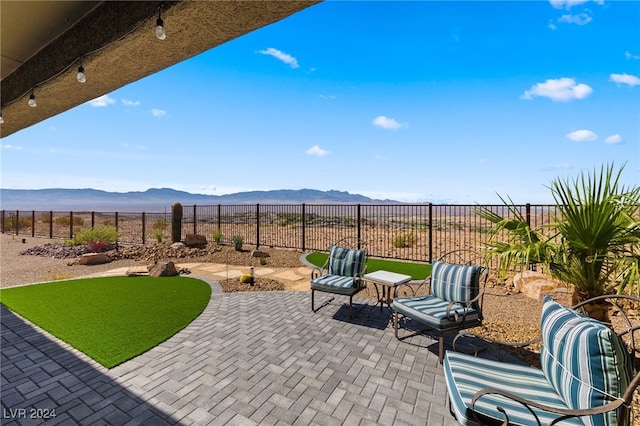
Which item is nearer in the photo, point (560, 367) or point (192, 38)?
point (560, 367)

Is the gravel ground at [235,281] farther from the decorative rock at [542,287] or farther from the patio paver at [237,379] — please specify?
the patio paver at [237,379]

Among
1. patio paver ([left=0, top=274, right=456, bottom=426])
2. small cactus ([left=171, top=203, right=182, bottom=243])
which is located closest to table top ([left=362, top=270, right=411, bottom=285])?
patio paver ([left=0, top=274, right=456, bottom=426])

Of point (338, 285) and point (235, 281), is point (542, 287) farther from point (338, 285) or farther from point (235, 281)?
point (235, 281)

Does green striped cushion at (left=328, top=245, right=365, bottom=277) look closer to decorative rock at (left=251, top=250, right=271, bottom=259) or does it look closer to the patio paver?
the patio paver

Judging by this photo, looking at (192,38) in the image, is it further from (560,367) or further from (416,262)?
(416,262)

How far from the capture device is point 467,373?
2201 mm

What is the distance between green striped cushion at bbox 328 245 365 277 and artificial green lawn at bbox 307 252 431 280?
2.57m

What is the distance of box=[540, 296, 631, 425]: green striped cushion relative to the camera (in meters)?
1.60

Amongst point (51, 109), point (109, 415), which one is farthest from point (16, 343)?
point (51, 109)

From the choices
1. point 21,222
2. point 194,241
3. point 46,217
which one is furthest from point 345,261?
point 46,217

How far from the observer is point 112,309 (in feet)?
15.8

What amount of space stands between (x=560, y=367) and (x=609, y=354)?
41 cm

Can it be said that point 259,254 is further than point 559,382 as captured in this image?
Yes

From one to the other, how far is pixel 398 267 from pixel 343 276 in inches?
135
